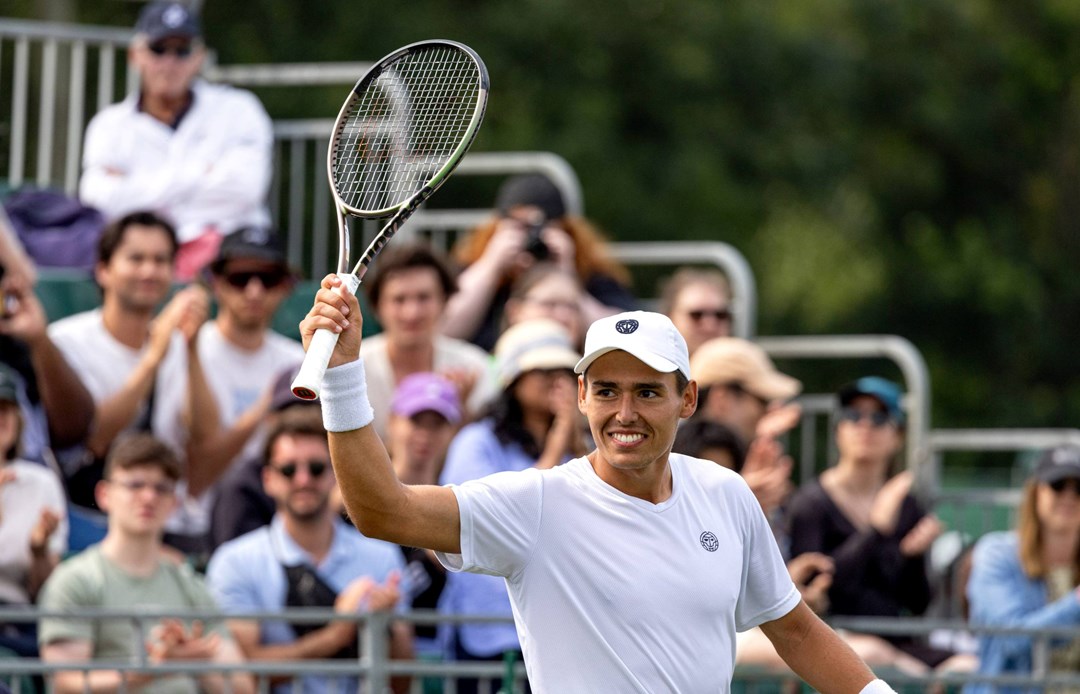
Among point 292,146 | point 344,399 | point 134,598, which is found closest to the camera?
point 344,399

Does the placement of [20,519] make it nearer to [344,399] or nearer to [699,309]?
[344,399]

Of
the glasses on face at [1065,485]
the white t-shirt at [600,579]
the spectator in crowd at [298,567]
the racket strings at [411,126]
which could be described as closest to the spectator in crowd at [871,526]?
the glasses on face at [1065,485]

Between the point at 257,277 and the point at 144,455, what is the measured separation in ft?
4.72

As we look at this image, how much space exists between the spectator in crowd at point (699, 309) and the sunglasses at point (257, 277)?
6.70ft

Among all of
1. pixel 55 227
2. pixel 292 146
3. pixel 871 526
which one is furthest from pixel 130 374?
pixel 871 526

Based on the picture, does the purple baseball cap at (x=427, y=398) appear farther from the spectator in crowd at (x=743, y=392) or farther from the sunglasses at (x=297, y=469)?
the spectator in crowd at (x=743, y=392)

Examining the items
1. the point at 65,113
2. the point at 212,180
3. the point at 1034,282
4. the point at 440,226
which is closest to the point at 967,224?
the point at 1034,282

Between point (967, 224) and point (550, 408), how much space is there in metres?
25.1

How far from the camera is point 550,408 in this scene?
848cm

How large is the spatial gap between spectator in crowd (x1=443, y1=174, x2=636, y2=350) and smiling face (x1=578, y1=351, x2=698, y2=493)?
15.6ft

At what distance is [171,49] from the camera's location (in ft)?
33.2

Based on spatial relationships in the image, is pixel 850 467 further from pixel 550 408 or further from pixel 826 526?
pixel 550 408

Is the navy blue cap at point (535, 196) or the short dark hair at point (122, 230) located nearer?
the short dark hair at point (122, 230)

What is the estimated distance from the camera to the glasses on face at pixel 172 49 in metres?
10.1
